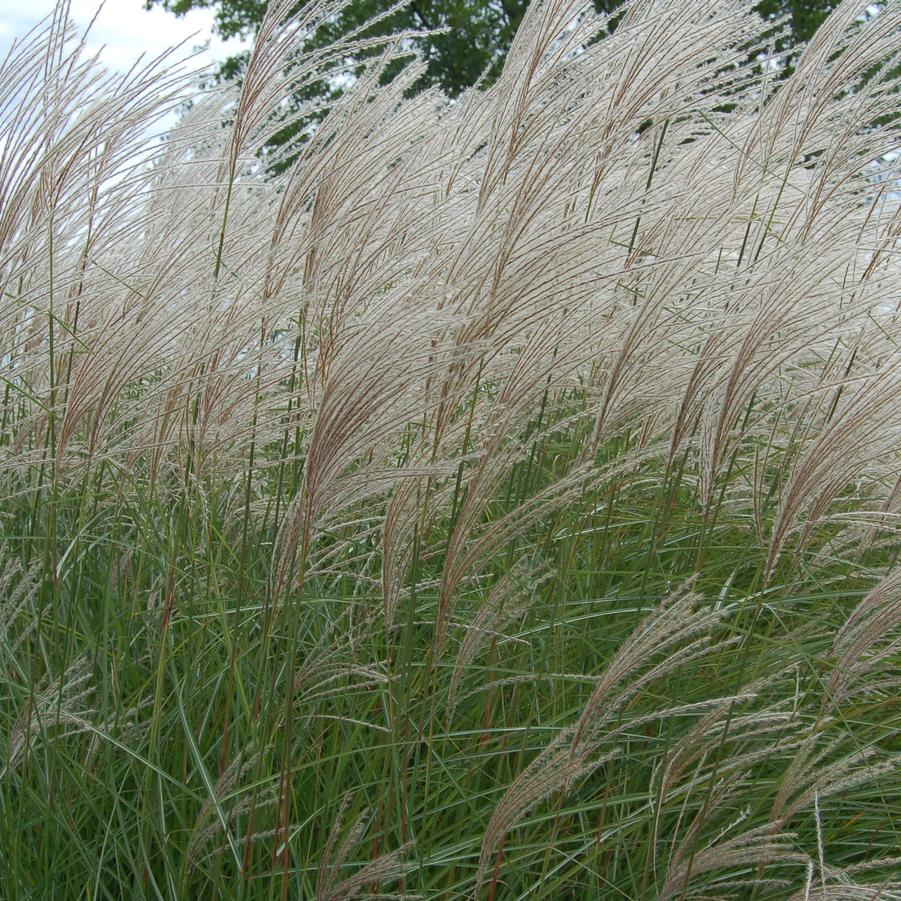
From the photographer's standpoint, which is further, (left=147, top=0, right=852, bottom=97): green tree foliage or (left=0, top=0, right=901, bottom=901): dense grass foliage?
(left=147, top=0, right=852, bottom=97): green tree foliage

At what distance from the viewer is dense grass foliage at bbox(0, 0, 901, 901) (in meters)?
1.74

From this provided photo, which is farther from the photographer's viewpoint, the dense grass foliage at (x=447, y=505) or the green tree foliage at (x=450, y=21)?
the green tree foliage at (x=450, y=21)

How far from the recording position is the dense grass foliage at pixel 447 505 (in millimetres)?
1737

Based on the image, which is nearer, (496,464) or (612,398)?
(496,464)

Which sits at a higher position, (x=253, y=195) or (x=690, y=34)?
Result: (x=253, y=195)

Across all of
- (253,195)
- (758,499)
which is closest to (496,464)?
(758,499)

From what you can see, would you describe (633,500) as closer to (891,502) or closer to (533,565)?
(533,565)

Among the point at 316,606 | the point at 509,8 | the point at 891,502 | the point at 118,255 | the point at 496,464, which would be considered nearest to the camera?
the point at 496,464

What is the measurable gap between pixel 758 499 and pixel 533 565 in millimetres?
592

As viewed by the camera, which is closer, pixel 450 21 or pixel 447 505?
pixel 447 505

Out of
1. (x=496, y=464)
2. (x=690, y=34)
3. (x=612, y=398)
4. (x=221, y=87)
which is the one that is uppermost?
(x=221, y=87)

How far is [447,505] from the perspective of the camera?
2211 millimetres

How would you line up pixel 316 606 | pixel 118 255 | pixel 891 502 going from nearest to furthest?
pixel 891 502
pixel 316 606
pixel 118 255

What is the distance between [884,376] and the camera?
6.04ft
